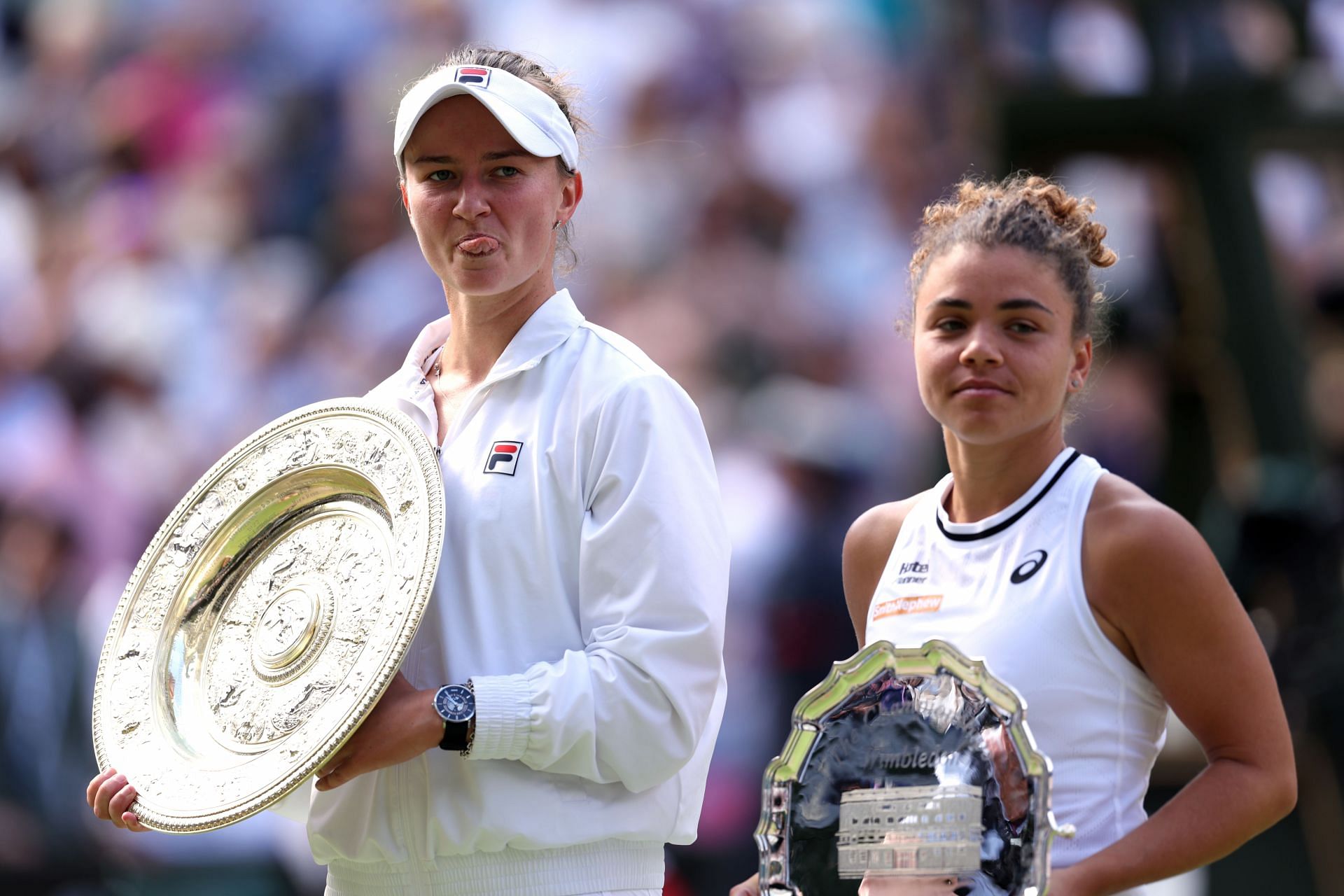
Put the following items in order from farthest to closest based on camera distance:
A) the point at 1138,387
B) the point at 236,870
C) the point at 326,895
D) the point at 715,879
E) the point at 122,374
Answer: the point at 122,374, the point at 236,870, the point at 715,879, the point at 1138,387, the point at 326,895

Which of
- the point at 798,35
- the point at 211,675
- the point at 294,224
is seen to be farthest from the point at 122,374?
the point at 211,675

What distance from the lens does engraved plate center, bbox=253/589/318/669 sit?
2516 mm

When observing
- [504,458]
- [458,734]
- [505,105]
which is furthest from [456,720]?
[505,105]

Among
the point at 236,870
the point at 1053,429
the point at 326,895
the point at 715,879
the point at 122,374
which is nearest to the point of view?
the point at 1053,429

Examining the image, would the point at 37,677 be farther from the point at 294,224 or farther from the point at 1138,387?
the point at 1138,387

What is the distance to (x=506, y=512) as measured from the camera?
2443mm

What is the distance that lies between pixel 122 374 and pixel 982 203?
670cm

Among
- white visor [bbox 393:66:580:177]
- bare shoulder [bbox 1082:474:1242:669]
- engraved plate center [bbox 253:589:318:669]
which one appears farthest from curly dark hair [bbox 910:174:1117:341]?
engraved plate center [bbox 253:589:318:669]

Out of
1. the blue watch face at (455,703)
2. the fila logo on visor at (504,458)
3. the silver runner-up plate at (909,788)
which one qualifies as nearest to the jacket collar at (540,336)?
the fila logo on visor at (504,458)

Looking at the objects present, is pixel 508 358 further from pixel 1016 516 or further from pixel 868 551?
pixel 1016 516

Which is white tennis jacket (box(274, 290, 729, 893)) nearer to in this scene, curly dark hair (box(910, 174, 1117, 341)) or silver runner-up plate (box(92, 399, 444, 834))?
silver runner-up plate (box(92, 399, 444, 834))

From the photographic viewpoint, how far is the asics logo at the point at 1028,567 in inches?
85.7

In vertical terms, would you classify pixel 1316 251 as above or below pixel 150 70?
below

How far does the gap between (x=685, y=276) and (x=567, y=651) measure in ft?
18.7
